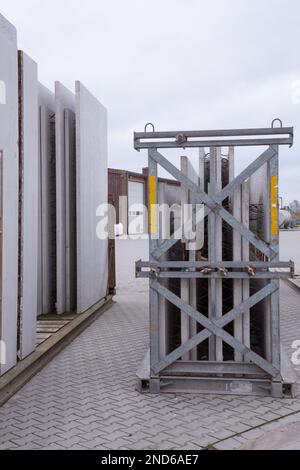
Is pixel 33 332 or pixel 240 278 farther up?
pixel 240 278

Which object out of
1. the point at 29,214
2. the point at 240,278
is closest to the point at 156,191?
the point at 240,278

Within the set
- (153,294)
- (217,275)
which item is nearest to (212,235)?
(217,275)

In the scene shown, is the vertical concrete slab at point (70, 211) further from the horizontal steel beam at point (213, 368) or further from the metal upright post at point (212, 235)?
the metal upright post at point (212, 235)

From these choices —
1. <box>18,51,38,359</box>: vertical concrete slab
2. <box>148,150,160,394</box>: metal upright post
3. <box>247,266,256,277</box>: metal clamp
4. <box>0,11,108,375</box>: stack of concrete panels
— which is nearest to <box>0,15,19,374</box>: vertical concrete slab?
<box>0,11,108,375</box>: stack of concrete panels

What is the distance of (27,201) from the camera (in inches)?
224

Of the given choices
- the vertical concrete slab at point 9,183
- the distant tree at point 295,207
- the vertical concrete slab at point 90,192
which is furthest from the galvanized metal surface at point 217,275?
the distant tree at point 295,207

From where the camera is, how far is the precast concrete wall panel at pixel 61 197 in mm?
8320

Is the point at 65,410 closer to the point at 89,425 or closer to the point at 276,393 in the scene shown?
the point at 89,425

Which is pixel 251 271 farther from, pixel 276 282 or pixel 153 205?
pixel 153 205

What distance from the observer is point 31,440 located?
3.83 m

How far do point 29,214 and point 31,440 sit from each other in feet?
8.71

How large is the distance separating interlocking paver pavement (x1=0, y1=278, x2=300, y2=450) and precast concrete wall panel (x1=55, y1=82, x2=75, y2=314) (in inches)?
91.1

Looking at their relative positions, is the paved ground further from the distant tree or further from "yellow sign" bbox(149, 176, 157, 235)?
the distant tree

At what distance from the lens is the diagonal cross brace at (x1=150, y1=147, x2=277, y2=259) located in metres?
4.62
